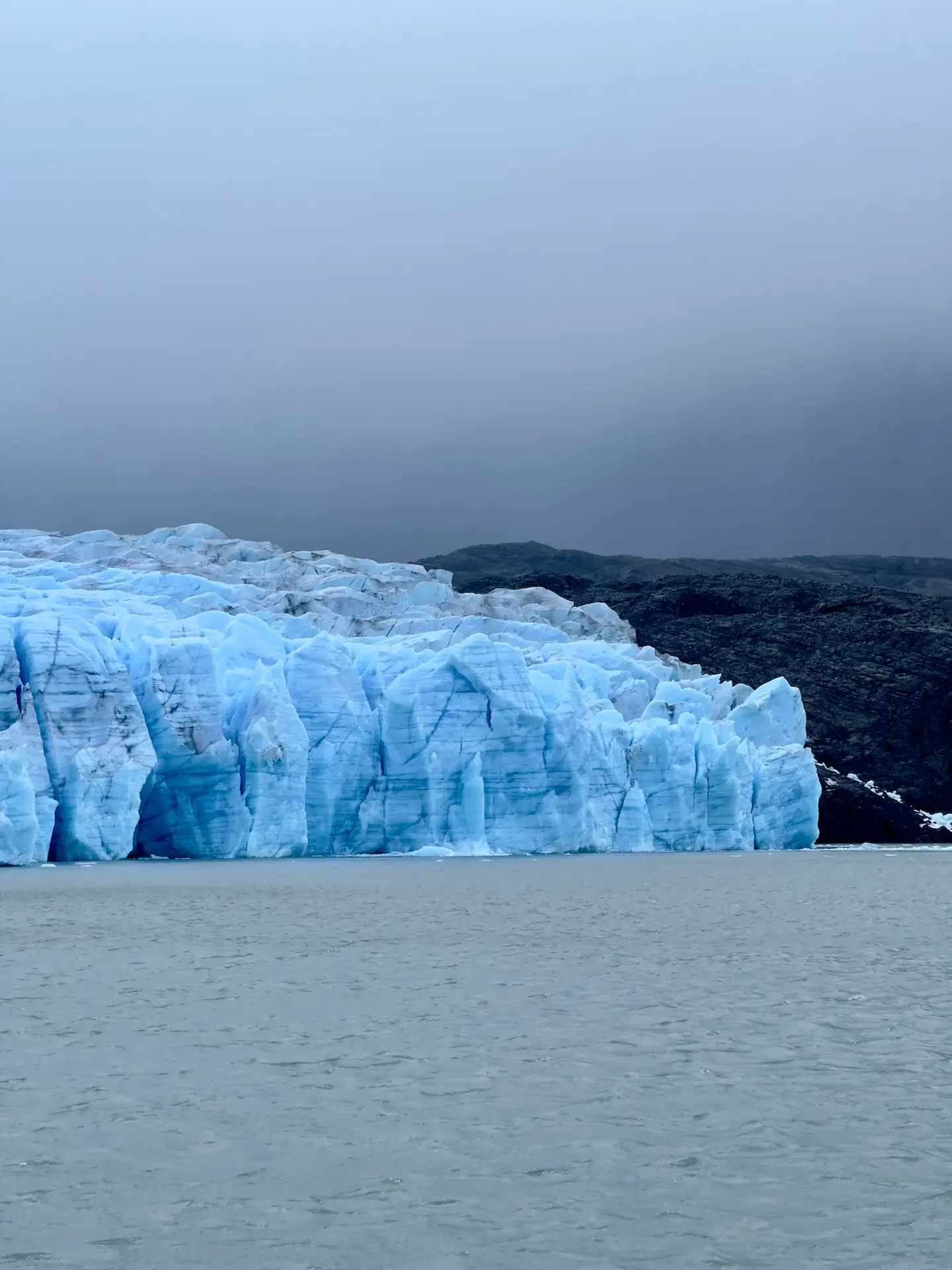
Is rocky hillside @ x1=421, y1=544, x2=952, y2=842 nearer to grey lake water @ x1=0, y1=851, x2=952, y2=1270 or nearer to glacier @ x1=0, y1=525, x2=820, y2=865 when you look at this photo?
glacier @ x1=0, y1=525, x2=820, y2=865

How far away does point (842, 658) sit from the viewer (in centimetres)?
9019

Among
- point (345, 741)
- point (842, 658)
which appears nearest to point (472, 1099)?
point (345, 741)

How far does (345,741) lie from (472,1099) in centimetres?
2928

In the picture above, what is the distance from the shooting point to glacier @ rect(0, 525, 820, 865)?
114 ft

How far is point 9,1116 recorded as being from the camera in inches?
383

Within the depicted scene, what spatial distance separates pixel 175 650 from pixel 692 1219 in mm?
30835

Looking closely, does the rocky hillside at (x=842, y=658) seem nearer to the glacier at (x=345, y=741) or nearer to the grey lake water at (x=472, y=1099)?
the glacier at (x=345, y=741)

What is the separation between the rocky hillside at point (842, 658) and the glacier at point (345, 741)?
27869mm

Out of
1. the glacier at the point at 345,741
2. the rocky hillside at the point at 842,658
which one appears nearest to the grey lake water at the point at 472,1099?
the glacier at the point at 345,741

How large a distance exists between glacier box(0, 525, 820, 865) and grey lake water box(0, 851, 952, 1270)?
13628 mm

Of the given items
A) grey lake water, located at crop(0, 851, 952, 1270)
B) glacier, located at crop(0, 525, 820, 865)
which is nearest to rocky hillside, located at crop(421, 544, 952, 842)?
glacier, located at crop(0, 525, 820, 865)

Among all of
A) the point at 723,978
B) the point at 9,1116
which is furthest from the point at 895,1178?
the point at 723,978

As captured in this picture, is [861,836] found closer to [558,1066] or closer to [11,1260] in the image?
[558,1066]

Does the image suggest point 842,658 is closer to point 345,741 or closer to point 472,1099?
point 345,741
